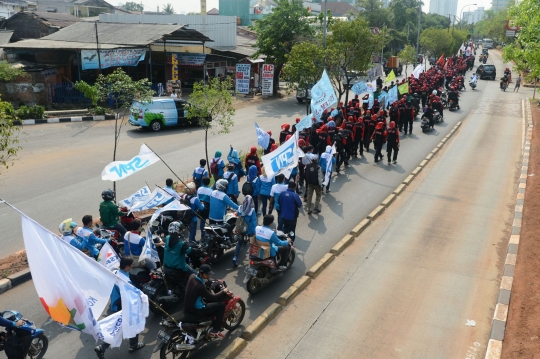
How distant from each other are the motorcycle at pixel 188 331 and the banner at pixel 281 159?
4.04 metres

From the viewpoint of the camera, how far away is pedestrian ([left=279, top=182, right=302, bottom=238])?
401 inches

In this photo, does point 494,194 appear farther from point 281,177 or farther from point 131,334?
point 131,334

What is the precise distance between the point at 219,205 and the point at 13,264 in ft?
14.0

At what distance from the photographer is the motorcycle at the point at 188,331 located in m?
6.76

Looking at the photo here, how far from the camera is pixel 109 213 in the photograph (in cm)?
974

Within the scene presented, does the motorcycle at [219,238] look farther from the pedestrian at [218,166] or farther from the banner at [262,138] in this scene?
the banner at [262,138]

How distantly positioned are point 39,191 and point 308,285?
9.42 meters

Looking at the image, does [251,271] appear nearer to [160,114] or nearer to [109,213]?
[109,213]

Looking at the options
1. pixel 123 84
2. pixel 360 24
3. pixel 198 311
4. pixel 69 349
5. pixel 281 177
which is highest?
pixel 360 24

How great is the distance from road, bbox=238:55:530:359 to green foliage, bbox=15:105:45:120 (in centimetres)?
1884

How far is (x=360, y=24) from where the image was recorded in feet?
74.4

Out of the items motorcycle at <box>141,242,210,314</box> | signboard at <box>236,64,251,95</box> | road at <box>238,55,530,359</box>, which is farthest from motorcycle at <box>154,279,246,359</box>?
signboard at <box>236,64,251,95</box>

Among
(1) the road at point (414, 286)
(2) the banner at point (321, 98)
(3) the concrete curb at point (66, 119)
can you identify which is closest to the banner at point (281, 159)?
(1) the road at point (414, 286)

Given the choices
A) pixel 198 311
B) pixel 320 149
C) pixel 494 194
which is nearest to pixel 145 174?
pixel 320 149
